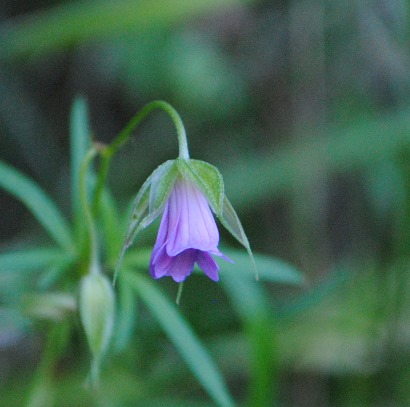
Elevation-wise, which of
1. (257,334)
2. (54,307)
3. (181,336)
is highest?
(54,307)

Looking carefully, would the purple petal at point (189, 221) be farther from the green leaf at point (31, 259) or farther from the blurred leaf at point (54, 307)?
the blurred leaf at point (54, 307)

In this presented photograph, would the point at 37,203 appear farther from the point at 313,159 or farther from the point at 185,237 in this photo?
the point at 313,159

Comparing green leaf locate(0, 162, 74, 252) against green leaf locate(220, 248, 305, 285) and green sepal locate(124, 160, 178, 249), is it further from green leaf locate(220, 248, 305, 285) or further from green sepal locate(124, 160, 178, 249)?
green sepal locate(124, 160, 178, 249)

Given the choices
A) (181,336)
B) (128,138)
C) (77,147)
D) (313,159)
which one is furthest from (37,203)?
(313,159)

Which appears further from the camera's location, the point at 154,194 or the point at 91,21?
the point at 91,21

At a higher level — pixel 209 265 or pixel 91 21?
pixel 91 21
